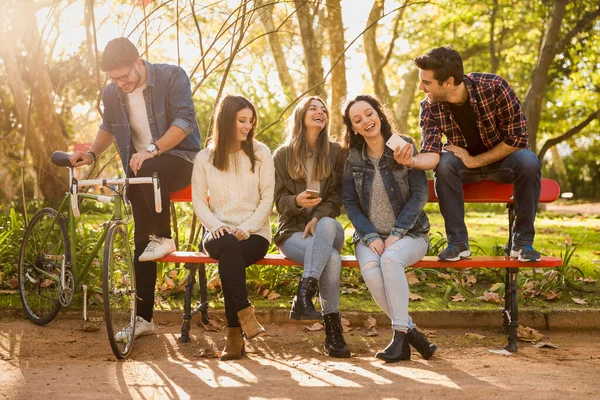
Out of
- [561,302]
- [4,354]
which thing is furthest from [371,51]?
[4,354]

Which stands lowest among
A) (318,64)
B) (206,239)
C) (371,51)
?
(206,239)

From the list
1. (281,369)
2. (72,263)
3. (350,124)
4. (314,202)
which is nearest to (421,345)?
(281,369)

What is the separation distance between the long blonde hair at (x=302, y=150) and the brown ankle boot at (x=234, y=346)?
42.3 inches

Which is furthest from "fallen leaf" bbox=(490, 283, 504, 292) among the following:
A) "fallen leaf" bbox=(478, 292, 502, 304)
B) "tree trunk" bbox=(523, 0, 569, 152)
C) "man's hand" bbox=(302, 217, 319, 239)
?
"tree trunk" bbox=(523, 0, 569, 152)

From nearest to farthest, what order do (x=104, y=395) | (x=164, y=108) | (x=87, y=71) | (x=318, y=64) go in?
1. (x=104, y=395)
2. (x=164, y=108)
3. (x=318, y=64)
4. (x=87, y=71)

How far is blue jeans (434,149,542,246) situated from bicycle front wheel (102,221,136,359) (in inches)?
78.1

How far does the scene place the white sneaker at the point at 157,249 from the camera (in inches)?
200

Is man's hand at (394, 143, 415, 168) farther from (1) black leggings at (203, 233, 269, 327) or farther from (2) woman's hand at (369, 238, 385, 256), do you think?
(1) black leggings at (203, 233, 269, 327)

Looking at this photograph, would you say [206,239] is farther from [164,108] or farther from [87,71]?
[87,71]

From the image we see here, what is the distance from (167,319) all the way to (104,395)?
6.50 ft

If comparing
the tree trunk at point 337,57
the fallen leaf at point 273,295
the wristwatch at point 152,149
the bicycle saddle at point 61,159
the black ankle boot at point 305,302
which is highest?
the tree trunk at point 337,57

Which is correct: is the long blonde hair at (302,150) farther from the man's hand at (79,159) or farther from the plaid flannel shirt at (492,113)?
the man's hand at (79,159)

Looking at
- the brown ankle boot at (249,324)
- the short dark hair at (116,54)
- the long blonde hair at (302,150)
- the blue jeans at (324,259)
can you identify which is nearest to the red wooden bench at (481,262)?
the blue jeans at (324,259)

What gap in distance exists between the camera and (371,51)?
17391 millimetres
